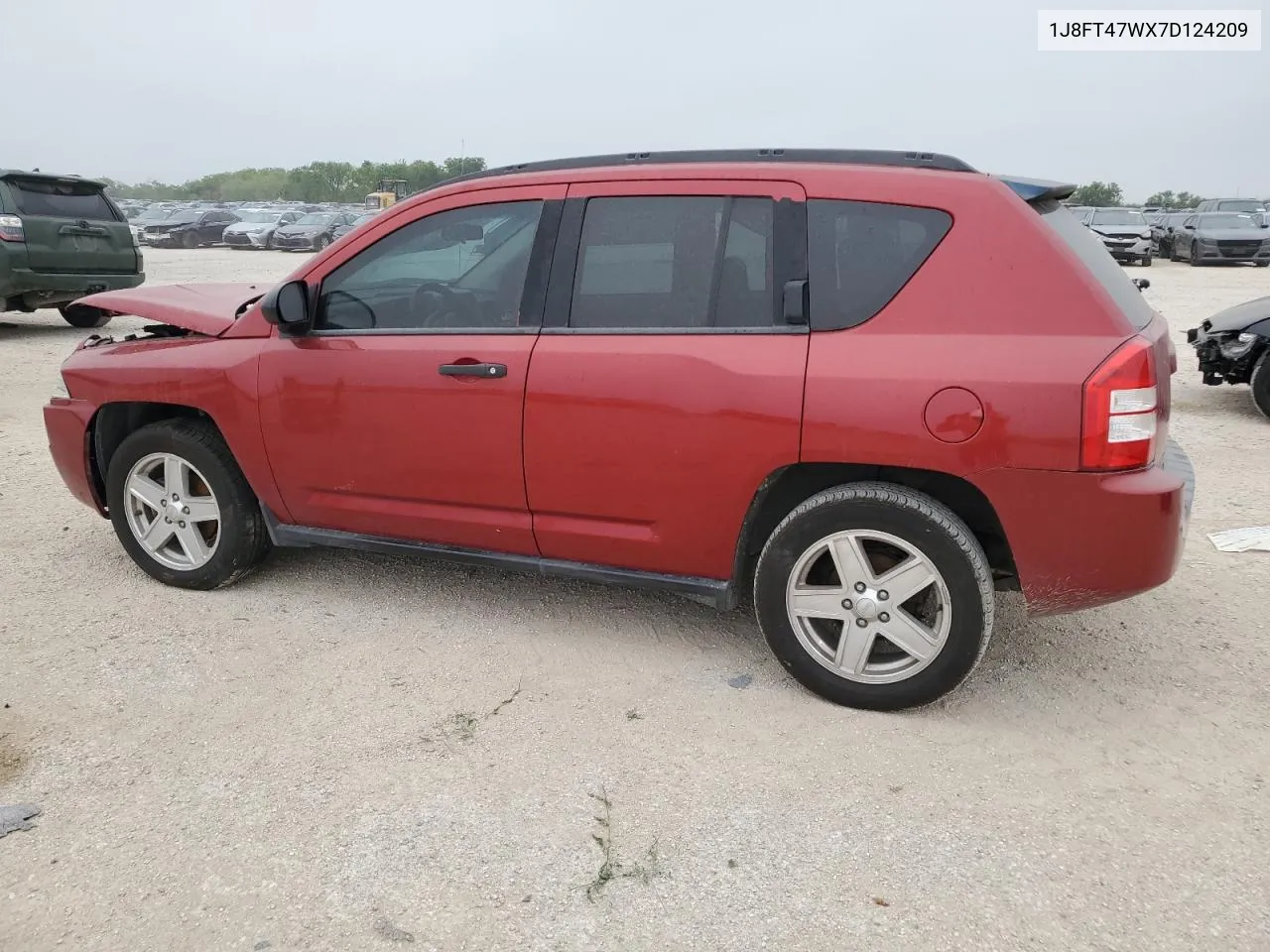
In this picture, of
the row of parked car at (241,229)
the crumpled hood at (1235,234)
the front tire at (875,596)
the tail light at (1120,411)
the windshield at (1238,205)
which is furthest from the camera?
the row of parked car at (241,229)

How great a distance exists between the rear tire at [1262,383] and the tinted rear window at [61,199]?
11.9 metres

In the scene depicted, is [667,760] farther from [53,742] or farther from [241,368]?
[241,368]

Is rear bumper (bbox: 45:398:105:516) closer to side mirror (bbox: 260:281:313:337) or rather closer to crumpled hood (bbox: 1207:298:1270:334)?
side mirror (bbox: 260:281:313:337)

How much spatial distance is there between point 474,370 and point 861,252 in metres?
1.37

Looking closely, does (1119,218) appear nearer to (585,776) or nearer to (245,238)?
(245,238)

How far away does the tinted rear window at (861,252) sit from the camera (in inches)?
120

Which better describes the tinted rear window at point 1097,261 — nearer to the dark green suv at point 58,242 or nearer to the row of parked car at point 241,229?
the dark green suv at point 58,242

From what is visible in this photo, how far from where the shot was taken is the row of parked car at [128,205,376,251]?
31938 mm

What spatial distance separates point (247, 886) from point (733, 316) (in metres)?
2.13

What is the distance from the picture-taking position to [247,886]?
2.43m

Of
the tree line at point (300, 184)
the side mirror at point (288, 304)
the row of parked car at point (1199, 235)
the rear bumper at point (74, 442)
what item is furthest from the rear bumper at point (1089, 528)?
the tree line at point (300, 184)

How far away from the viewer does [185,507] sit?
419 cm

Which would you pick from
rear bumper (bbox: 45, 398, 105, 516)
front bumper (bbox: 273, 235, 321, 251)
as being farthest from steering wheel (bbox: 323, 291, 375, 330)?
front bumper (bbox: 273, 235, 321, 251)

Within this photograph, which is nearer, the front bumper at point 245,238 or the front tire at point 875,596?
the front tire at point 875,596
